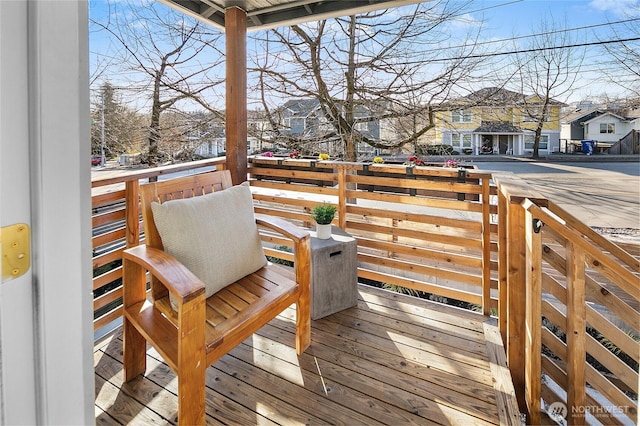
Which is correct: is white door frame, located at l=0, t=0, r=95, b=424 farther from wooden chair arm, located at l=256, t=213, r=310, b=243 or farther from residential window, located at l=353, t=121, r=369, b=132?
residential window, located at l=353, t=121, r=369, b=132

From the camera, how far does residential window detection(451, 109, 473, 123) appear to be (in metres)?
4.44

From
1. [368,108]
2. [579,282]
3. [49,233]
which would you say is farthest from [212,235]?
[368,108]

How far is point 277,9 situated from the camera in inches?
98.0

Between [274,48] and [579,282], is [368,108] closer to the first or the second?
[274,48]

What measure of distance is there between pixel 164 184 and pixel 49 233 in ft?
4.31

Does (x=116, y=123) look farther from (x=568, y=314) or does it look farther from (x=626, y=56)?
(x=626, y=56)

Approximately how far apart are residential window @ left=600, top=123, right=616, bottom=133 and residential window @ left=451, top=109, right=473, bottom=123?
1729 millimetres

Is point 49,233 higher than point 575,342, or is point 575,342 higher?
point 49,233

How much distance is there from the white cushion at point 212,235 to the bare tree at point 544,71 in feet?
9.45

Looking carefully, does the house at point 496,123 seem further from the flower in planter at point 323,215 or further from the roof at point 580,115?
the flower in planter at point 323,215

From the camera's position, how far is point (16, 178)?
16.5 inches

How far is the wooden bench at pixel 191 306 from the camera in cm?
121

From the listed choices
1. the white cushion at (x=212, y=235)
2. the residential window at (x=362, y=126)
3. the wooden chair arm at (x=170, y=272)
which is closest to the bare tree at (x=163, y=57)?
the residential window at (x=362, y=126)

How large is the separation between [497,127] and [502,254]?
8.24ft
